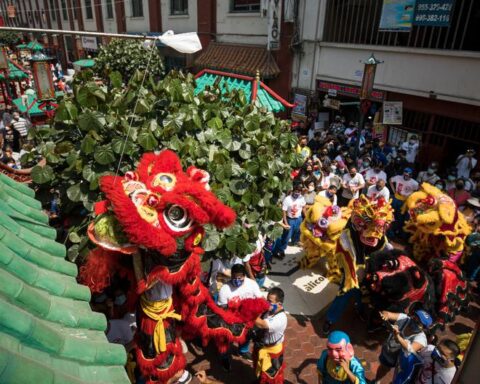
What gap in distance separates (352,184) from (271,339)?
16.0 feet

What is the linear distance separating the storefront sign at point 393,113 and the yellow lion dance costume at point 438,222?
4972mm

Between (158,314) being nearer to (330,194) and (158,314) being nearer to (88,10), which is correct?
(330,194)

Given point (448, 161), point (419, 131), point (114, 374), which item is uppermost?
point (114, 374)

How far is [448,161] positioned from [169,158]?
9923mm

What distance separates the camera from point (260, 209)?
4.43 m

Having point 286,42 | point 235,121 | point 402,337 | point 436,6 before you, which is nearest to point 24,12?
point 286,42

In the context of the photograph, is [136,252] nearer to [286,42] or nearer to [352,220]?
[352,220]

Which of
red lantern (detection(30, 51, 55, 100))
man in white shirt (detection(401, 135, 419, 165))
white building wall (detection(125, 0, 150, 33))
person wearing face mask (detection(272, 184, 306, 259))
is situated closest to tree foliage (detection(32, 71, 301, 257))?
person wearing face mask (detection(272, 184, 306, 259))

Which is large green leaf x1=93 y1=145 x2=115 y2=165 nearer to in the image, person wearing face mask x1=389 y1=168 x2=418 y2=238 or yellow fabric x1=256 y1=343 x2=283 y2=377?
yellow fabric x1=256 y1=343 x2=283 y2=377

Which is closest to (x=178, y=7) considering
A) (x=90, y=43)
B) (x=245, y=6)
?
(x=245, y=6)

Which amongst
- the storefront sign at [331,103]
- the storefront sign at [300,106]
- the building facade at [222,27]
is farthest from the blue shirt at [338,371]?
the building facade at [222,27]

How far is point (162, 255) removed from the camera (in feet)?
10.8

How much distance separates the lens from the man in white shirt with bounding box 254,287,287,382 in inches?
157

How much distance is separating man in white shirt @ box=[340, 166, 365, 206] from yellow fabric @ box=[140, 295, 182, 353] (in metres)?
5.59
